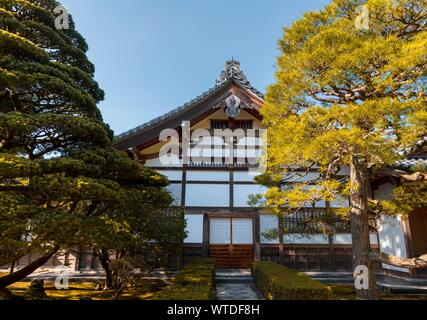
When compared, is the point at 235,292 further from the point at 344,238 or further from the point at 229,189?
the point at 344,238

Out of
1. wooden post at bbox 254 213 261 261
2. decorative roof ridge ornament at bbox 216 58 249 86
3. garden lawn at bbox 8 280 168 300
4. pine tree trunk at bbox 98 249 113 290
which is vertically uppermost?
decorative roof ridge ornament at bbox 216 58 249 86

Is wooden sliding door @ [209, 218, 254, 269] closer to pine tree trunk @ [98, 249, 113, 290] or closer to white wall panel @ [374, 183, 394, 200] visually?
pine tree trunk @ [98, 249, 113, 290]

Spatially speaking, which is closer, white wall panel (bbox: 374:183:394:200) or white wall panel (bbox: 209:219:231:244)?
white wall panel (bbox: 374:183:394:200)

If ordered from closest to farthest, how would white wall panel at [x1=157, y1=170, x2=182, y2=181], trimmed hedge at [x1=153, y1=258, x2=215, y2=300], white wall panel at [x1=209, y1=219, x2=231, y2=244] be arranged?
trimmed hedge at [x1=153, y1=258, x2=215, y2=300], white wall panel at [x1=209, y1=219, x2=231, y2=244], white wall panel at [x1=157, y1=170, x2=182, y2=181]

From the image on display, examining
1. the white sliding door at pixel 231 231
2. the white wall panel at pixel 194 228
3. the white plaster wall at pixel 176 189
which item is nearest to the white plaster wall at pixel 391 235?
the white sliding door at pixel 231 231

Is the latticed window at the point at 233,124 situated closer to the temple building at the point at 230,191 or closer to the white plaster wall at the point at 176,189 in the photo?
the temple building at the point at 230,191

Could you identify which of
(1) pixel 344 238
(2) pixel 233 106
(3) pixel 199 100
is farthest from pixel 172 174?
(1) pixel 344 238

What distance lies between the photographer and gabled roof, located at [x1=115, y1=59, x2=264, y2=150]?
45.3ft

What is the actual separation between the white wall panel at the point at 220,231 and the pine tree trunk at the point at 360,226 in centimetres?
775

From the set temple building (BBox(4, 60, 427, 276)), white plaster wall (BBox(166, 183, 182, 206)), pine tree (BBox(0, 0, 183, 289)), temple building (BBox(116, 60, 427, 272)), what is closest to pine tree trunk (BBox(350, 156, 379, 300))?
pine tree (BBox(0, 0, 183, 289))

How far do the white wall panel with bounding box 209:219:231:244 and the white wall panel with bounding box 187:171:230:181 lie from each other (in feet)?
7.14

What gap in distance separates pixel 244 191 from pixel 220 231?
2402 millimetres

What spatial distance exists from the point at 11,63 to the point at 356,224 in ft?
31.0

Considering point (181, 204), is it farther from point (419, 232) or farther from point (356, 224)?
point (419, 232)
